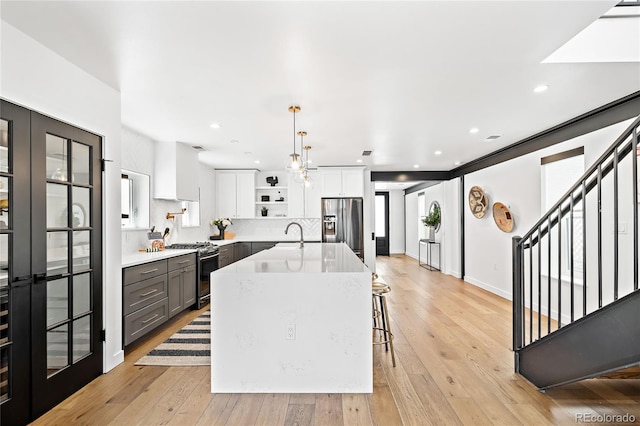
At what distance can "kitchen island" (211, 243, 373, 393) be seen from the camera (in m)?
2.45

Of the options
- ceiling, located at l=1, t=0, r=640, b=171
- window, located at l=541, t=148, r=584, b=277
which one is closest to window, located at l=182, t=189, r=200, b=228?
ceiling, located at l=1, t=0, r=640, b=171

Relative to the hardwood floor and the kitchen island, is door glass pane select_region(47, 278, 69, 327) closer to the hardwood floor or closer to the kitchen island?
the hardwood floor

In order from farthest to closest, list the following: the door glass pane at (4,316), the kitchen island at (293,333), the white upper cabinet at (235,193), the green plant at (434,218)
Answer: the green plant at (434,218)
the white upper cabinet at (235,193)
the kitchen island at (293,333)
the door glass pane at (4,316)

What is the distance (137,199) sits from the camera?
4672 millimetres

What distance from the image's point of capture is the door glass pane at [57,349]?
230 cm

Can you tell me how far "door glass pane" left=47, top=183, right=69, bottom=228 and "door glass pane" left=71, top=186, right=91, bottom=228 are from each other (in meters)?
0.09

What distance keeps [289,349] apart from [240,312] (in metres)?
0.45

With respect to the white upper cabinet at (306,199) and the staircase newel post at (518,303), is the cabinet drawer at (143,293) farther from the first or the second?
the white upper cabinet at (306,199)

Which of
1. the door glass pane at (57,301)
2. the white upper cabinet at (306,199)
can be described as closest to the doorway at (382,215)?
the white upper cabinet at (306,199)

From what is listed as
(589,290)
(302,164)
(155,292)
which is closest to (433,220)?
(589,290)

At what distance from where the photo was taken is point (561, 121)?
12.9 ft

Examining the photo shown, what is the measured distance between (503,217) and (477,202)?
907 millimetres

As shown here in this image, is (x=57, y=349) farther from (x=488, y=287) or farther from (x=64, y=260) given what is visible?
(x=488, y=287)

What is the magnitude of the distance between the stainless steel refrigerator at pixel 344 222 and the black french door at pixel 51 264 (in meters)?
4.61
